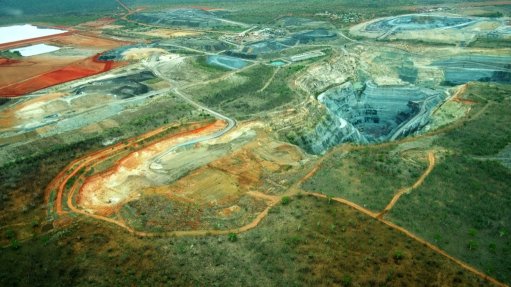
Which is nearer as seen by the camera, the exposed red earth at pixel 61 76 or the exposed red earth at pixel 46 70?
the exposed red earth at pixel 61 76

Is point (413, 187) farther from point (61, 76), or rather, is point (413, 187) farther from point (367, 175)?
point (61, 76)

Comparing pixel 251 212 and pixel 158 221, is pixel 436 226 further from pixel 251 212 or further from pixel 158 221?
pixel 158 221

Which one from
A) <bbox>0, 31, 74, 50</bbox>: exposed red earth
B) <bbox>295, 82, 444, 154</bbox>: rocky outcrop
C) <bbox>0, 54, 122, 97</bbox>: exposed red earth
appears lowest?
<bbox>295, 82, 444, 154</bbox>: rocky outcrop

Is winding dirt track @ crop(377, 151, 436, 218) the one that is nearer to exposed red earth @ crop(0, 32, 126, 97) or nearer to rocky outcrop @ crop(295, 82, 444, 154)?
rocky outcrop @ crop(295, 82, 444, 154)

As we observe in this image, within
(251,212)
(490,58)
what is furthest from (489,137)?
(490,58)

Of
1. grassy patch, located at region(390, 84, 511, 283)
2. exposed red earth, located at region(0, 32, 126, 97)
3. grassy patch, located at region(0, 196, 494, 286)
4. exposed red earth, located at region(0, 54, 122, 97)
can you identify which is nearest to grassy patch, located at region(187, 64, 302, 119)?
exposed red earth, located at region(0, 54, 122, 97)

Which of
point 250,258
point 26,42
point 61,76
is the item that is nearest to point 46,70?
point 61,76

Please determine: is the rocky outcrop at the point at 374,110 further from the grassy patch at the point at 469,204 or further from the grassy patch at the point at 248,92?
the grassy patch at the point at 469,204

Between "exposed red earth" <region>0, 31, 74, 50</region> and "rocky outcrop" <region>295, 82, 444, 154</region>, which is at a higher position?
"exposed red earth" <region>0, 31, 74, 50</region>

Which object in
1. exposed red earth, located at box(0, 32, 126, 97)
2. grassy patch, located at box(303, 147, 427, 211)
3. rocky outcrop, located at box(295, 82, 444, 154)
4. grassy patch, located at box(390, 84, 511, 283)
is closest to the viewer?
grassy patch, located at box(390, 84, 511, 283)

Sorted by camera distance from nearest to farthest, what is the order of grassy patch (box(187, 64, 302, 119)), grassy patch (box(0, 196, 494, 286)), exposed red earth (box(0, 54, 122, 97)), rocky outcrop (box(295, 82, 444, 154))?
grassy patch (box(0, 196, 494, 286)) < rocky outcrop (box(295, 82, 444, 154)) < grassy patch (box(187, 64, 302, 119)) < exposed red earth (box(0, 54, 122, 97))

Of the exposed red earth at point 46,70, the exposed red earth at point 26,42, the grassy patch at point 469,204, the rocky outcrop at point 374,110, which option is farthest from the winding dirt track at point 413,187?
the exposed red earth at point 26,42
